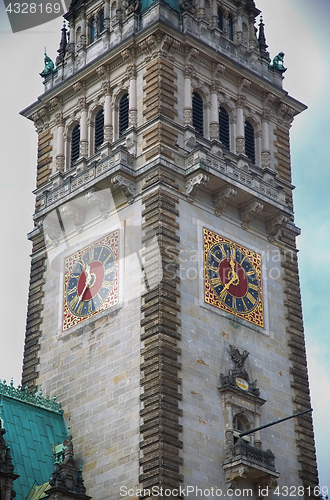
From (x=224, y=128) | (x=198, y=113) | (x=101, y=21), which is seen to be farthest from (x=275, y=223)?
(x=101, y=21)

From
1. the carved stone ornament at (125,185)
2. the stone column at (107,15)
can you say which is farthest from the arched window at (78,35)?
the carved stone ornament at (125,185)

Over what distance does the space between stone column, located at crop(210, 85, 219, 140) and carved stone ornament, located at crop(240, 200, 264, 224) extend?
343 cm

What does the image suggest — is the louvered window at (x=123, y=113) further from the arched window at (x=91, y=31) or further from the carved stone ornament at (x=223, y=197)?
the carved stone ornament at (x=223, y=197)

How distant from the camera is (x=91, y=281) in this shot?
168 feet

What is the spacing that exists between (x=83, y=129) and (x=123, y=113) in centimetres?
220

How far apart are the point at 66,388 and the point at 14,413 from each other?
235 centimetres

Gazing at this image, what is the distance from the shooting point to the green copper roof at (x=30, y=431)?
155 ft

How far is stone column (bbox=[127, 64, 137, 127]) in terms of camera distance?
175 ft

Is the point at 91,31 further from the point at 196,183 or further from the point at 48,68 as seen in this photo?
the point at 196,183

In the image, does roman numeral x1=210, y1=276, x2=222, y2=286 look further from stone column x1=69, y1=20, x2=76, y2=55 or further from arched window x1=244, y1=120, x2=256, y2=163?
stone column x1=69, y1=20, x2=76, y2=55

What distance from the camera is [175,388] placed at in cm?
4572

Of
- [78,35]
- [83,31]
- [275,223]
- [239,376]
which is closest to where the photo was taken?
[239,376]

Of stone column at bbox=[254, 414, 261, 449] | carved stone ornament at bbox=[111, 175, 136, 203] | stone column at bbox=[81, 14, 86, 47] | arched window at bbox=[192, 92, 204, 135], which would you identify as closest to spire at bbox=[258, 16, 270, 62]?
arched window at bbox=[192, 92, 204, 135]

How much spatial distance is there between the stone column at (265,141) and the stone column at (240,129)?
56.4 inches
